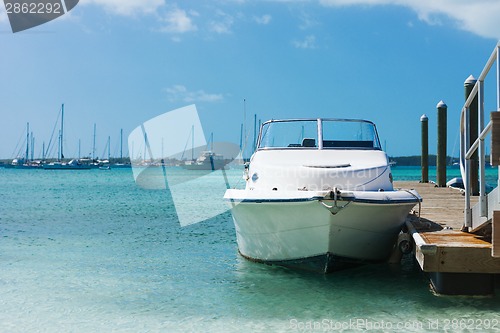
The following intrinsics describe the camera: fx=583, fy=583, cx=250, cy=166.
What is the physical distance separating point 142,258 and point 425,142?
1181 cm

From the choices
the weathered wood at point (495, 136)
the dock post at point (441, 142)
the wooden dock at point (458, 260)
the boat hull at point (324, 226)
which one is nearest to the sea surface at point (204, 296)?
the wooden dock at point (458, 260)

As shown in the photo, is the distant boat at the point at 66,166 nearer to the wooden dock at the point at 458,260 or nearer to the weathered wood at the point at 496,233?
the wooden dock at the point at 458,260

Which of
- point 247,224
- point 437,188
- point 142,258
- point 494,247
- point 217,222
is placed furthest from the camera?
point 217,222

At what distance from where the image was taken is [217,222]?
19328mm

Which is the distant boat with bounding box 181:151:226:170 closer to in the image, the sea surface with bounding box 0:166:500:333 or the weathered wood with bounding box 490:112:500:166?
the sea surface with bounding box 0:166:500:333

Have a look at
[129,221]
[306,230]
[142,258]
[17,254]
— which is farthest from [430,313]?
[129,221]

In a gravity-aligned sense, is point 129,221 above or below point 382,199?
below

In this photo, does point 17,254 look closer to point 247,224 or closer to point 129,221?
point 247,224

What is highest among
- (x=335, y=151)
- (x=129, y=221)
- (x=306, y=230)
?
(x=335, y=151)

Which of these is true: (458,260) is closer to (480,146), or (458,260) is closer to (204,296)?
(480,146)

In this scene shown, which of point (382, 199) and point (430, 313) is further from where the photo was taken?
point (382, 199)

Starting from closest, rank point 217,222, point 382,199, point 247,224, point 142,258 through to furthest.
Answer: point 382,199 → point 247,224 → point 142,258 → point 217,222

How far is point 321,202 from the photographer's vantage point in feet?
26.5

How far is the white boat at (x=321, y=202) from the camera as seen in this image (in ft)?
27.4
